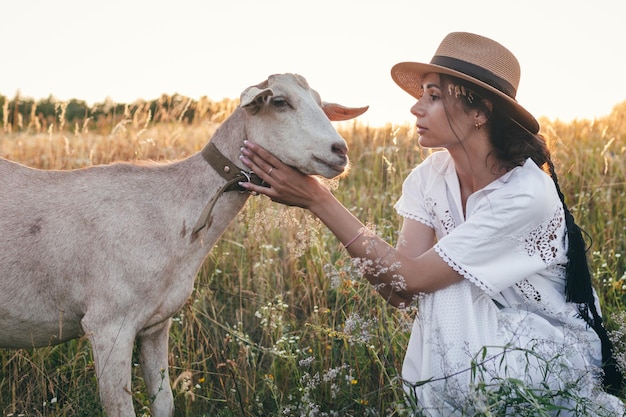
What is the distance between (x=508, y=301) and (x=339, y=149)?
1206mm

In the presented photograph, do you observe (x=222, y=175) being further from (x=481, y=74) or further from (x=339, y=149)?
(x=481, y=74)

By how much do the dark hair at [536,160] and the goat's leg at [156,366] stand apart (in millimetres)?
1856

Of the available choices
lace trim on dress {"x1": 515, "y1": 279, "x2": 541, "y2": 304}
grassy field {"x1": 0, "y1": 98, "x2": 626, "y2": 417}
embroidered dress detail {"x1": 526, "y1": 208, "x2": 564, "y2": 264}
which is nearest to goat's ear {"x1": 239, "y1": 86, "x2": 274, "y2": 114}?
grassy field {"x1": 0, "y1": 98, "x2": 626, "y2": 417}

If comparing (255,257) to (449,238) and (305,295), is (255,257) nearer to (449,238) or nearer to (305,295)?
(305,295)

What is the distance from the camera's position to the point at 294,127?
2.92m

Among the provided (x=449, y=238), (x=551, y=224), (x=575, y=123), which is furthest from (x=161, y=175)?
(x=575, y=123)

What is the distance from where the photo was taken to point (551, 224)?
124 inches

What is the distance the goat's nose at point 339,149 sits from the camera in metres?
2.82

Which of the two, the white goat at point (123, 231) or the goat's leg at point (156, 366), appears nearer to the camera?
the white goat at point (123, 231)

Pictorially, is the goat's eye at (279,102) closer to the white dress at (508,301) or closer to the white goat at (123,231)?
the white goat at (123,231)

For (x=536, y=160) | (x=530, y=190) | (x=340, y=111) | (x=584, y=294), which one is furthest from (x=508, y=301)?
(x=340, y=111)

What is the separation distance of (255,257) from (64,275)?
207 cm

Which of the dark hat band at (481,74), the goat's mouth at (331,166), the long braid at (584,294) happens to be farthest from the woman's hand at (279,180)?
the long braid at (584,294)

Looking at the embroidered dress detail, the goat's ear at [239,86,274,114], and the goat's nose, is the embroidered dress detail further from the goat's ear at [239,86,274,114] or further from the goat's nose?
the goat's ear at [239,86,274,114]
